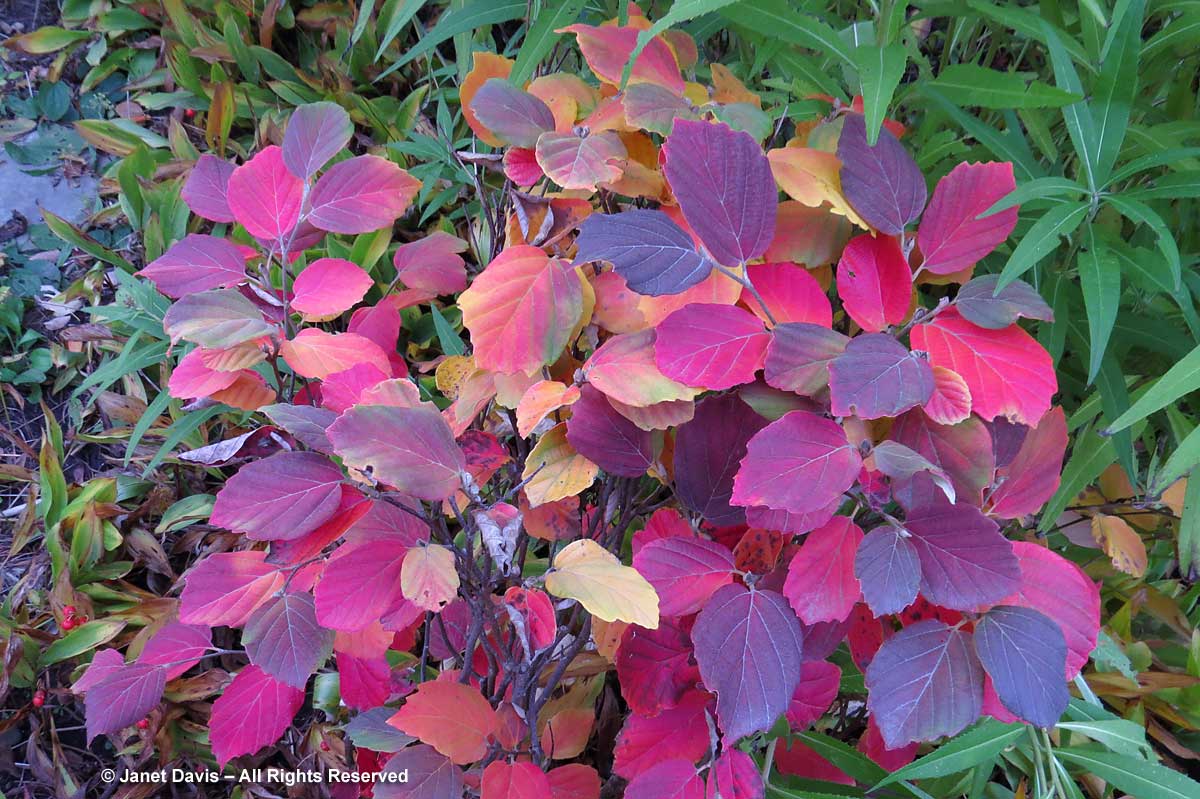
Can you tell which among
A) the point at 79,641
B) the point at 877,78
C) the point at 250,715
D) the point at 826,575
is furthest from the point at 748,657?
the point at 79,641

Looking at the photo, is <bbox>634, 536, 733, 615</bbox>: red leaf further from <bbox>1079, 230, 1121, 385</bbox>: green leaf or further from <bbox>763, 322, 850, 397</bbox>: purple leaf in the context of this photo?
<bbox>1079, 230, 1121, 385</bbox>: green leaf

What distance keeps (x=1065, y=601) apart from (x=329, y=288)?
0.62 meters

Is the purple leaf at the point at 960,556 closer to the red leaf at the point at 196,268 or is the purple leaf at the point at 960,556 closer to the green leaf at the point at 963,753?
the green leaf at the point at 963,753

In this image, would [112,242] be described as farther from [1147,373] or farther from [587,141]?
[1147,373]

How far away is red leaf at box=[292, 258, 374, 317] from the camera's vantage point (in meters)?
0.72

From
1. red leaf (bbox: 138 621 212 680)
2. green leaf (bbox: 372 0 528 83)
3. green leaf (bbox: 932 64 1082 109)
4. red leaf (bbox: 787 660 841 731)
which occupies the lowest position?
red leaf (bbox: 138 621 212 680)

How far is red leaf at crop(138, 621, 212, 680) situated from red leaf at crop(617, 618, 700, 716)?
0.45m

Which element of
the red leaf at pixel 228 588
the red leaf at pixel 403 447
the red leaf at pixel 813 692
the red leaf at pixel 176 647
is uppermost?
the red leaf at pixel 403 447

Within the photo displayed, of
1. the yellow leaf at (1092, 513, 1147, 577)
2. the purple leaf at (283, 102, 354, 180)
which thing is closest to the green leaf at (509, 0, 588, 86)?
the purple leaf at (283, 102, 354, 180)

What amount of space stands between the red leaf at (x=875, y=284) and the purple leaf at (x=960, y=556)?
131mm

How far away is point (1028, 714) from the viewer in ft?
1.67

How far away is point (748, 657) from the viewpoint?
21.5 inches

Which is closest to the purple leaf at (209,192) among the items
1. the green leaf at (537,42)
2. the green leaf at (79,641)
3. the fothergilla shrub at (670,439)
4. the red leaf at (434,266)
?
the fothergilla shrub at (670,439)

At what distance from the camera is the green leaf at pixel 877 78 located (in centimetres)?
55
